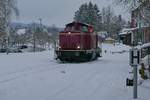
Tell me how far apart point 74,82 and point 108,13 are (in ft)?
494

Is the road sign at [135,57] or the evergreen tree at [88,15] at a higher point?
the evergreen tree at [88,15]

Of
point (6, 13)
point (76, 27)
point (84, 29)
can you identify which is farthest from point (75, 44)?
point (6, 13)

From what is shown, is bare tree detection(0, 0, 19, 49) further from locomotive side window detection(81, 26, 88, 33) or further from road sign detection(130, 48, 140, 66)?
road sign detection(130, 48, 140, 66)

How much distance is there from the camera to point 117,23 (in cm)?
16175

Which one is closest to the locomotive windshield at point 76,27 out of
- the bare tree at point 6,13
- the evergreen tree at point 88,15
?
the bare tree at point 6,13

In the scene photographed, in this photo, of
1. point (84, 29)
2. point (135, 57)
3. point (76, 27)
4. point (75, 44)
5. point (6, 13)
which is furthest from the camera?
point (6, 13)

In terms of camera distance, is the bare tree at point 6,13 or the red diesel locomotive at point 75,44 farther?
the bare tree at point 6,13

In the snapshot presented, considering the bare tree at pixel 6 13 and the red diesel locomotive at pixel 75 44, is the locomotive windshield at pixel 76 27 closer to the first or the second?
the red diesel locomotive at pixel 75 44

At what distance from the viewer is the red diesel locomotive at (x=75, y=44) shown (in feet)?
119

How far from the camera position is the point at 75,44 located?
122 ft

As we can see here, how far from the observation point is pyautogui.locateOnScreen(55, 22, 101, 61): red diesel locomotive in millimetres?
36344

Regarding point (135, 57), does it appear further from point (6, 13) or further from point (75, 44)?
point (6, 13)

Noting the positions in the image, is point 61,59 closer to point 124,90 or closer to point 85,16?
point 124,90

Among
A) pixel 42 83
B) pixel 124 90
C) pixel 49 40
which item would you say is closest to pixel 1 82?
pixel 42 83
